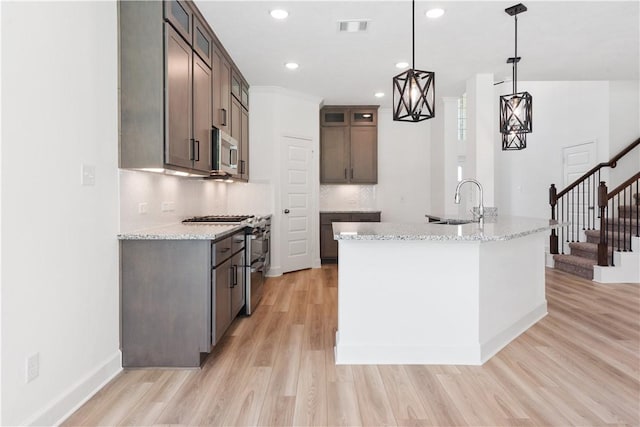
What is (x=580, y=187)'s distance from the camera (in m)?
6.89

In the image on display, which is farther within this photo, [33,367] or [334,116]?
[334,116]

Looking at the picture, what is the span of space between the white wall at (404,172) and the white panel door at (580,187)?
2.32 meters

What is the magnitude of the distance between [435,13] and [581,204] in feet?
17.2

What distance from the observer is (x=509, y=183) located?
7914mm

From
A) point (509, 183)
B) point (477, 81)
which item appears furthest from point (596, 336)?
point (509, 183)

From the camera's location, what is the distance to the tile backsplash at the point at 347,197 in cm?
706

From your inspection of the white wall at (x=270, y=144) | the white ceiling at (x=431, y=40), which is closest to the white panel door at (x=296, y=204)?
the white wall at (x=270, y=144)

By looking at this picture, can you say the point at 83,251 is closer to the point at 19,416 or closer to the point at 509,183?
the point at 19,416

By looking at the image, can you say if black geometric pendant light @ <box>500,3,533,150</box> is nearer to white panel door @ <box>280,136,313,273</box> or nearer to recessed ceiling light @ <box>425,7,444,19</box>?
recessed ceiling light @ <box>425,7,444,19</box>

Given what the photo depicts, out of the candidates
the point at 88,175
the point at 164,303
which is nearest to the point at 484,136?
the point at 164,303

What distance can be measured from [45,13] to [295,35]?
2296 millimetres

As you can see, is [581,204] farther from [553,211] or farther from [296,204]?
[296,204]

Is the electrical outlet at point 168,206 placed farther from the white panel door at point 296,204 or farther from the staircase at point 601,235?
the staircase at point 601,235

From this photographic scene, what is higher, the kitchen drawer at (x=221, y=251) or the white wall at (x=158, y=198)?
the white wall at (x=158, y=198)
